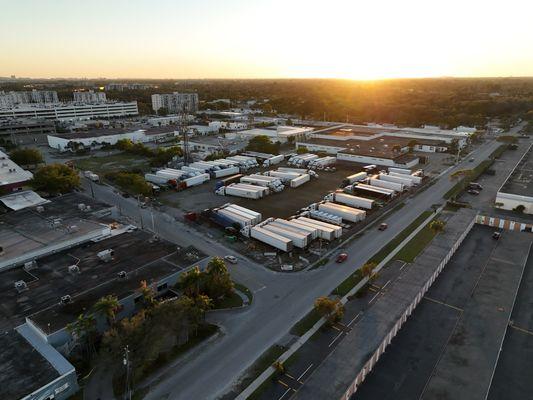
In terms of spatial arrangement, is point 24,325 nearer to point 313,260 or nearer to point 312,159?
point 313,260

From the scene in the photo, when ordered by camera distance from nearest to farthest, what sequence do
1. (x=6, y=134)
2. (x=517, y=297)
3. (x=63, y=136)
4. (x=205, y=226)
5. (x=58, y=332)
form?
(x=58, y=332), (x=517, y=297), (x=205, y=226), (x=63, y=136), (x=6, y=134)

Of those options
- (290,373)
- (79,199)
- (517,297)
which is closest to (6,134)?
(79,199)

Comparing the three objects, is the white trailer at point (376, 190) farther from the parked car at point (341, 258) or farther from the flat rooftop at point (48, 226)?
the flat rooftop at point (48, 226)

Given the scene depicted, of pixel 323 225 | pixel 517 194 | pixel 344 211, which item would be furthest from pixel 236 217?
pixel 517 194

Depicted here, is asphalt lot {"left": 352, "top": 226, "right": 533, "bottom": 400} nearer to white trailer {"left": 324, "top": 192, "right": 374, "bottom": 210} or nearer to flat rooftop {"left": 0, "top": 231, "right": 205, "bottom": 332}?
white trailer {"left": 324, "top": 192, "right": 374, "bottom": 210}

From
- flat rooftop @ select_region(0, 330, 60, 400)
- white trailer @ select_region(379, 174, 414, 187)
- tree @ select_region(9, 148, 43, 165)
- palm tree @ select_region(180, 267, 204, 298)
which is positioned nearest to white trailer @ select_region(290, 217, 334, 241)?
palm tree @ select_region(180, 267, 204, 298)

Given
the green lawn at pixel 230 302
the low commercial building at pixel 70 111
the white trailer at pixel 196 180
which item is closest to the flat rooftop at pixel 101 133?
the low commercial building at pixel 70 111
